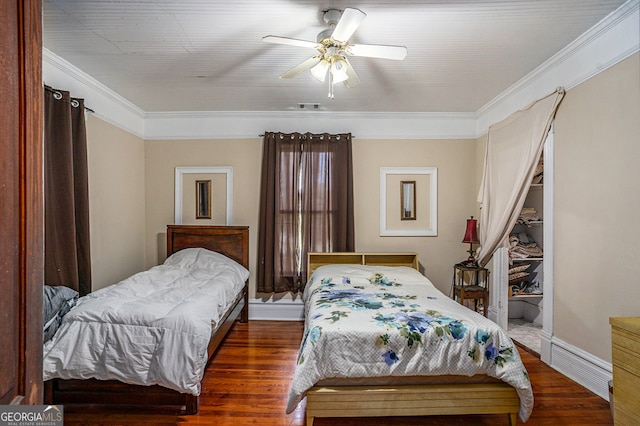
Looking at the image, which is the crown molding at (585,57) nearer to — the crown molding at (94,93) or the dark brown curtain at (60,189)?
the crown molding at (94,93)

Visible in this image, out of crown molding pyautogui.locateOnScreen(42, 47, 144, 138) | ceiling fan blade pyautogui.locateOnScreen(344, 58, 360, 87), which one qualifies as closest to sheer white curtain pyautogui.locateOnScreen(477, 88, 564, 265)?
ceiling fan blade pyautogui.locateOnScreen(344, 58, 360, 87)

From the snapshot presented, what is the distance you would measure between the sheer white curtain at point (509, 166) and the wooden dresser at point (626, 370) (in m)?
1.52

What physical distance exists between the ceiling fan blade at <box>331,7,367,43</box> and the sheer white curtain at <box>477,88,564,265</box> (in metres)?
1.80

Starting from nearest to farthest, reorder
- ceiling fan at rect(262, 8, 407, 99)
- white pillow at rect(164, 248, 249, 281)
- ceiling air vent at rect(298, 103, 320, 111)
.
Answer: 1. ceiling fan at rect(262, 8, 407, 99)
2. white pillow at rect(164, 248, 249, 281)
3. ceiling air vent at rect(298, 103, 320, 111)

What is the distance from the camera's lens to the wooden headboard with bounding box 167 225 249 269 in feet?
11.8

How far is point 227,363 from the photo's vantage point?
266 cm

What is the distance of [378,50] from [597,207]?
5.98 feet

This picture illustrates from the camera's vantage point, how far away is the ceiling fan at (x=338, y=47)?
1.74m

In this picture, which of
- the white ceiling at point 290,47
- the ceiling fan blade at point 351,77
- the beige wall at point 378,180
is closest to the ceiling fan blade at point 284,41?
the white ceiling at point 290,47

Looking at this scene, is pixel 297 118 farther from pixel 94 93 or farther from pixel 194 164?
pixel 94 93

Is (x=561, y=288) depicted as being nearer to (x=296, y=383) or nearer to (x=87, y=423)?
(x=296, y=383)

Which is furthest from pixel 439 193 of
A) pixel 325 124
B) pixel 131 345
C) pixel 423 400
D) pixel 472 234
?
pixel 131 345

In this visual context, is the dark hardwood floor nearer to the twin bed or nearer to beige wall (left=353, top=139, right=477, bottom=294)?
the twin bed

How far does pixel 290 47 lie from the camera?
230cm
